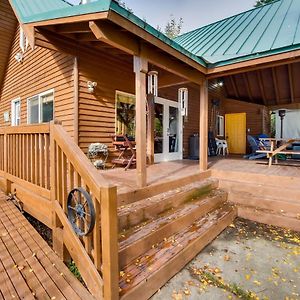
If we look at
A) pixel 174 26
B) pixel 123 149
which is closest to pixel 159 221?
pixel 123 149

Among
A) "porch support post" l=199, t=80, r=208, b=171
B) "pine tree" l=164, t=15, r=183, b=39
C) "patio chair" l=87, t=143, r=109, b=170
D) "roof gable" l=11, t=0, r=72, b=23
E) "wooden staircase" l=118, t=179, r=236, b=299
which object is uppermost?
"pine tree" l=164, t=15, r=183, b=39

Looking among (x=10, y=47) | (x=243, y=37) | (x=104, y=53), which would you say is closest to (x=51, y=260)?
(x=104, y=53)

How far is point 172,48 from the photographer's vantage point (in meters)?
3.52

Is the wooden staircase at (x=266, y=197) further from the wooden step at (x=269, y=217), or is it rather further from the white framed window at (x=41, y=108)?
the white framed window at (x=41, y=108)

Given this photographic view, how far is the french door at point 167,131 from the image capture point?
6943mm

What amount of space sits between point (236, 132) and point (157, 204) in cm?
939

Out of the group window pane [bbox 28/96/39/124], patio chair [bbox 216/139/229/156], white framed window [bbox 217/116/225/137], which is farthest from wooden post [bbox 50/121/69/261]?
white framed window [bbox 217/116/225/137]

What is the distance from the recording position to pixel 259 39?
490 cm

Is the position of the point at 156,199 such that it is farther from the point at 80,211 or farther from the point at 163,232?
the point at 80,211

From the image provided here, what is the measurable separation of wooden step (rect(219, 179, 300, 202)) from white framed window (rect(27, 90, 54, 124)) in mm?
4714

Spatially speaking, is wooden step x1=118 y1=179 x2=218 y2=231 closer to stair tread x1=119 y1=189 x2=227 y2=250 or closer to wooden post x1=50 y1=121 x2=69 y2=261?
stair tread x1=119 y1=189 x2=227 y2=250

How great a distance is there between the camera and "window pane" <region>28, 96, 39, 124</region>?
6.58 meters

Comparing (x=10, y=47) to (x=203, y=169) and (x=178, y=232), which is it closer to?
(x=203, y=169)

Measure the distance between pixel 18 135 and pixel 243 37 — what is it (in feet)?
18.3
